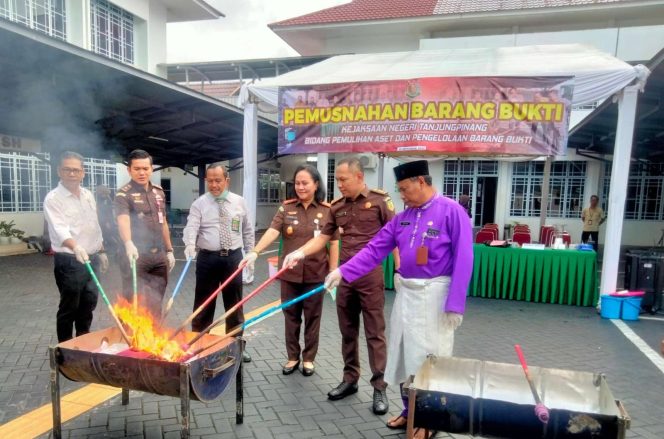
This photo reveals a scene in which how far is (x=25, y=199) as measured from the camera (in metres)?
11.9

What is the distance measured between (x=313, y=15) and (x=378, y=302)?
16.2m

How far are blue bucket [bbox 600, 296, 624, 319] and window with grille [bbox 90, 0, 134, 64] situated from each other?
41.6 ft

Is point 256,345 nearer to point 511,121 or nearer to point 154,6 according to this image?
point 511,121

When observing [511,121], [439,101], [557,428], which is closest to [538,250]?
[511,121]

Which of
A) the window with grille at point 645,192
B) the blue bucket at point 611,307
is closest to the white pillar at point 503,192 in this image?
the window with grille at point 645,192

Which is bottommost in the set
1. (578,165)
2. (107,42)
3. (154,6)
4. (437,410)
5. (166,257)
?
(437,410)

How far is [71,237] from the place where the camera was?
3.50 metres

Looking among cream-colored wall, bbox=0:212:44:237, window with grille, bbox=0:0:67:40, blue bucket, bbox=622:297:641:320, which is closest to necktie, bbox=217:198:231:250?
blue bucket, bbox=622:297:641:320

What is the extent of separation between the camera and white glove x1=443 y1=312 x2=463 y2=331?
2.62m

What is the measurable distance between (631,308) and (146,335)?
20.5 ft

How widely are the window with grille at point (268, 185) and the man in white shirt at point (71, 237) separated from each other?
14186mm

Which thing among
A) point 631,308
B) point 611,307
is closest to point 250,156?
point 611,307

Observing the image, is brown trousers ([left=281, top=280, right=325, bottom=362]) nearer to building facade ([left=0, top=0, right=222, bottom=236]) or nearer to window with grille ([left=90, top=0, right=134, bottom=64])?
building facade ([left=0, top=0, right=222, bottom=236])

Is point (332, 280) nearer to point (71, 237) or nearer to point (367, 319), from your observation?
point (367, 319)
